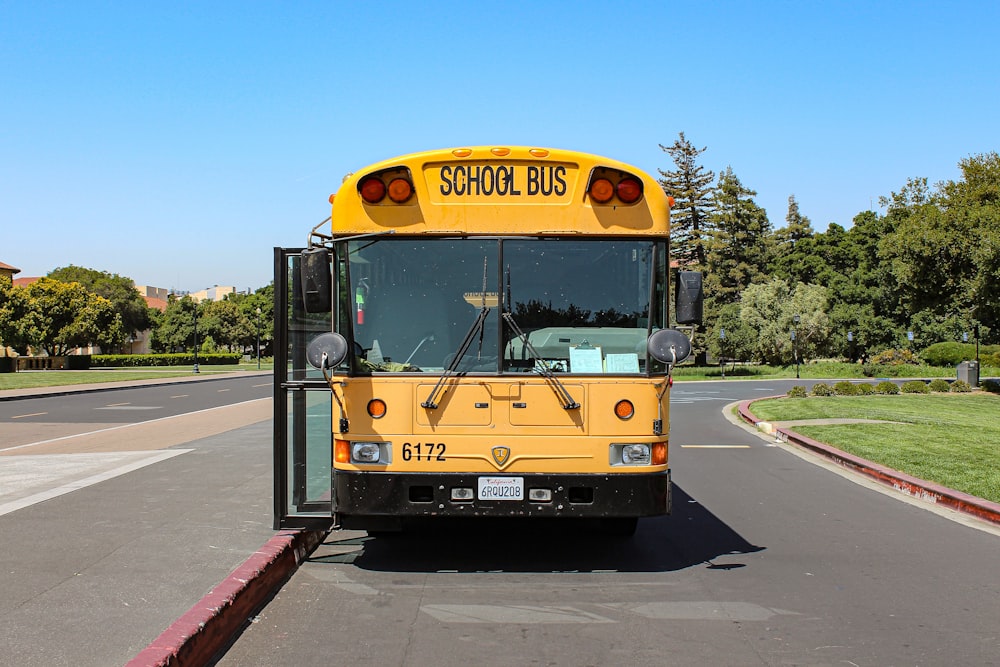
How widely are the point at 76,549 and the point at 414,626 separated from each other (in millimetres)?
3193

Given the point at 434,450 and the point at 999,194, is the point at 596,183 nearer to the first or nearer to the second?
the point at 434,450

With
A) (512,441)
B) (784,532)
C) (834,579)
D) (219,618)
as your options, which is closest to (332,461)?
(512,441)

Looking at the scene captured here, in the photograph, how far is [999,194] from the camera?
33.9 meters

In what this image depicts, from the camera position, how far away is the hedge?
80.4m

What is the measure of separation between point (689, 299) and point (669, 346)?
0.47m

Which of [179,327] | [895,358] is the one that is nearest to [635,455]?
[895,358]

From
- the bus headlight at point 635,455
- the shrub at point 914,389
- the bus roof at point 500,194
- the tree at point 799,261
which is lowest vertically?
the shrub at point 914,389

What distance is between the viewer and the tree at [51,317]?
69.1 metres

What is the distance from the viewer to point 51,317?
235 ft

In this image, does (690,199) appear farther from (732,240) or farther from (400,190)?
(400,190)

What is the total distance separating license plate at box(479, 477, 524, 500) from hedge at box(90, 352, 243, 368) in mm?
79060

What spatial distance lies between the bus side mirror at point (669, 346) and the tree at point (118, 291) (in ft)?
362

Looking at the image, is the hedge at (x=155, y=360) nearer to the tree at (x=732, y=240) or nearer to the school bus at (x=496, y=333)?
the tree at (x=732, y=240)

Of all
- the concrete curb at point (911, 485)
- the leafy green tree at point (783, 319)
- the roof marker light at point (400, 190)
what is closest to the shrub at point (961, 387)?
the concrete curb at point (911, 485)
